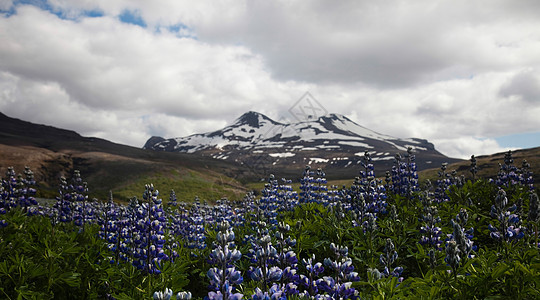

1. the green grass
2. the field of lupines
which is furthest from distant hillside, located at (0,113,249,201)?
the field of lupines

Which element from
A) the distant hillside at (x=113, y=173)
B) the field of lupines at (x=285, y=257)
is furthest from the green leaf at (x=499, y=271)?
the distant hillside at (x=113, y=173)

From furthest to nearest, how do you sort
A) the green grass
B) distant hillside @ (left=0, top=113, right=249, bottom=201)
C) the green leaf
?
distant hillside @ (left=0, top=113, right=249, bottom=201) < the green grass < the green leaf

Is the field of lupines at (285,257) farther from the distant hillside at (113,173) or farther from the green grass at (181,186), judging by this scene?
the distant hillside at (113,173)

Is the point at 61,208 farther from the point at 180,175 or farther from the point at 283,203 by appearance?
the point at 180,175

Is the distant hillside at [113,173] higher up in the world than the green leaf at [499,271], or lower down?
lower down

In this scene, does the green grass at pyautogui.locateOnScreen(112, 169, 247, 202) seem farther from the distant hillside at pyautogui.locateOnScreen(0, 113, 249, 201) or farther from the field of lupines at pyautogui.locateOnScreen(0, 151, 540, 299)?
the field of lupines at pyautogui.locateOnScreen(0, 151, 540, 299)

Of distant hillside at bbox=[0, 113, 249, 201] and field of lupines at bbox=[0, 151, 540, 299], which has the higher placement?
field of lupines at bbox=[0, 151, 540, 299]

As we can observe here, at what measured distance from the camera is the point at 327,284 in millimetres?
3580

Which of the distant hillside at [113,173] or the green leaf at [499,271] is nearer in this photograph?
the green leaf at [499,271]

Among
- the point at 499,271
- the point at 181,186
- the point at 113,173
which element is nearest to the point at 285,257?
the point at 499,271

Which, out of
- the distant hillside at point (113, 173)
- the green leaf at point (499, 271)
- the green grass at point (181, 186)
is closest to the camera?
the green leaf at point (499, 271)

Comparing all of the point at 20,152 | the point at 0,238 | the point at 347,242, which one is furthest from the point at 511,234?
the point at 20,152

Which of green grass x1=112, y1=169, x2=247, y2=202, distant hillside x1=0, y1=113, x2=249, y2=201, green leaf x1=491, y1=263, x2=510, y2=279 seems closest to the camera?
green leaf x1=491, y1=263, x2=510, y2=279

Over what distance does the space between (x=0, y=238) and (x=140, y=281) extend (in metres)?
3.14
